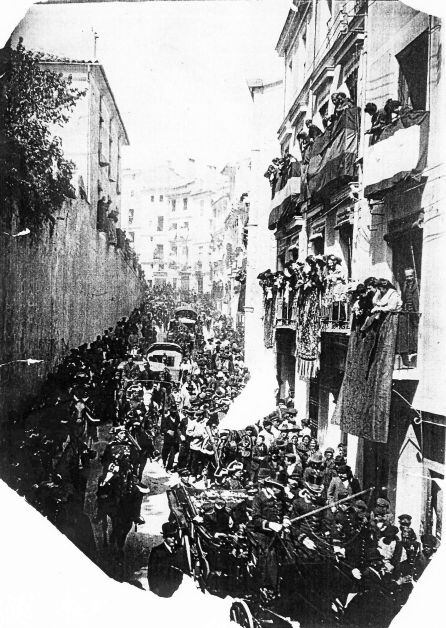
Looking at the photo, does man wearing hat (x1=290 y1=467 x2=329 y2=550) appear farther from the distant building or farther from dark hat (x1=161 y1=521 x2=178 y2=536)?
the distant building

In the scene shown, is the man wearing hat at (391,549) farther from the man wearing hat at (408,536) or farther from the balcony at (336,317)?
the balcony at (336,317)

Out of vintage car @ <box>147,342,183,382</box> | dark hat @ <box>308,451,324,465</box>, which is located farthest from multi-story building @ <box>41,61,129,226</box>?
dark hat @ <box>308,451,324,465</box>

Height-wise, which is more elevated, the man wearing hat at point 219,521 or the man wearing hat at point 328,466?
the man wearing hat at point 328,466

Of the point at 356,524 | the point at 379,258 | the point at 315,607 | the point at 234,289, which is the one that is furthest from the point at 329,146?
the point at 315,607

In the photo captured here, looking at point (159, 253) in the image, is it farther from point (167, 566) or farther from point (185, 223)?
point (167, 566)

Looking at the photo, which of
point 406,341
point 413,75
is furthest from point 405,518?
point 413,75

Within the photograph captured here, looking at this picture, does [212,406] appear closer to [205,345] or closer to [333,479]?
[205,345]

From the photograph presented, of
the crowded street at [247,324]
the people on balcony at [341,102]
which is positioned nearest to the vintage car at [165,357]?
the crowded street at [247,324]
